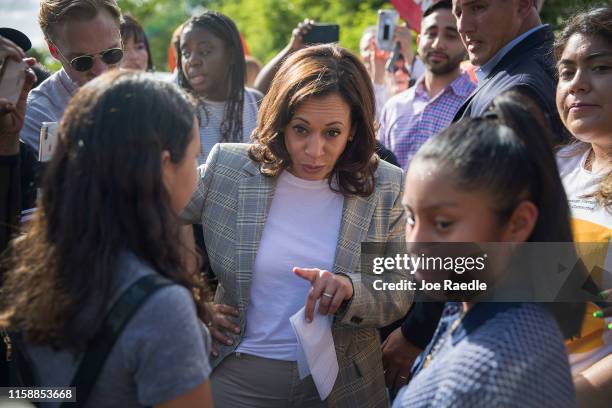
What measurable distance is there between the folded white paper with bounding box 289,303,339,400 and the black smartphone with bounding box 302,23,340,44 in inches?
119

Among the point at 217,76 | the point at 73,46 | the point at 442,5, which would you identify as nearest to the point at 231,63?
the point at 217,76

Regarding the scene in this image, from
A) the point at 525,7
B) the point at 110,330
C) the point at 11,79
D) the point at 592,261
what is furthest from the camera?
the point at 525,7

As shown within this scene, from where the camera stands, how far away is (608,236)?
2.47m

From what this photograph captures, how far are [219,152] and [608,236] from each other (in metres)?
1.44

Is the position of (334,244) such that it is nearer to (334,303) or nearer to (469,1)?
(334,303)

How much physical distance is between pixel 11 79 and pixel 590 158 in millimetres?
2148

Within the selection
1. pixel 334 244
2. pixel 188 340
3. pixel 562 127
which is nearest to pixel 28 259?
pixel 188 340

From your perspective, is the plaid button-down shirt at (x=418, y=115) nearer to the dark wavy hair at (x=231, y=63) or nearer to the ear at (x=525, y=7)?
the dark wavy hair at (x=231, y=63)

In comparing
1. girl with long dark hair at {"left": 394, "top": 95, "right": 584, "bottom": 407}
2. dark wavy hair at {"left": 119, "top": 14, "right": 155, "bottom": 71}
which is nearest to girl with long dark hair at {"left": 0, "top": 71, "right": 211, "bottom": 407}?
girl with long dark hair at {"left": 394, "top": 95, "right": 584, "bottom": 407}

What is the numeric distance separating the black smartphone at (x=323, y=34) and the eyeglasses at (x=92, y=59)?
6.72 ft

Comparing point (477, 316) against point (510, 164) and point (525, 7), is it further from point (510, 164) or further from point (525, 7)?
point (525, 7)

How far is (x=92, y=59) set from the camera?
11.1ft

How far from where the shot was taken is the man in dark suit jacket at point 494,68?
113 inches

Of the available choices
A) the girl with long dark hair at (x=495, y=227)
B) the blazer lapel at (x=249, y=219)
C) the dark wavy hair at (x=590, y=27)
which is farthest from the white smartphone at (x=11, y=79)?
the dark wavy hair at (x=590, y=27)
